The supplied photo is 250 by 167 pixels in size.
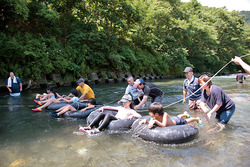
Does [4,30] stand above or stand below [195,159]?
above

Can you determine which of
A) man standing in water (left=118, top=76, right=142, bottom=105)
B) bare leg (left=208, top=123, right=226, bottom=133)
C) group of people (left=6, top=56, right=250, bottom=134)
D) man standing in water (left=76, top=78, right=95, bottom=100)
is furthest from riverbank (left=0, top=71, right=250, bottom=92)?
bare leg (left=208, top=123, right=226, bottom=133)

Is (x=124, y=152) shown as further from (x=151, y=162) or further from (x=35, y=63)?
(x=35, y=63)

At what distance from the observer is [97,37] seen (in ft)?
66.9

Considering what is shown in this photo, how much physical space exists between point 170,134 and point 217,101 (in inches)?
64.6

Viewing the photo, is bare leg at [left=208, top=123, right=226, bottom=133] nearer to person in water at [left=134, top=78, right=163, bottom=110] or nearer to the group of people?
the group of people

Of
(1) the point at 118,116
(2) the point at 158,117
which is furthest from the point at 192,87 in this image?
(1) the point at 118,116

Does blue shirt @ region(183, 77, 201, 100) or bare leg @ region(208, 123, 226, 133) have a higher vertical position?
blue shirt @ region(183, 77, 201, 100)

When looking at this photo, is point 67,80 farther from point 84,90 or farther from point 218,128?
point 218,128

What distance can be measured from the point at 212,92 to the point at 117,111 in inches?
122

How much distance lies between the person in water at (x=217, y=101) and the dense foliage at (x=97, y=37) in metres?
12.7

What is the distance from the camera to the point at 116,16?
2309 cm

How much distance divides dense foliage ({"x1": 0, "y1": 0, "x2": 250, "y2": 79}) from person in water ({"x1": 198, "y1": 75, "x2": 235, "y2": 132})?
1268cm

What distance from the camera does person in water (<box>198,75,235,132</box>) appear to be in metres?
5.30

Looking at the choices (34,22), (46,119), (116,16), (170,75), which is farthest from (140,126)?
(170,75)
